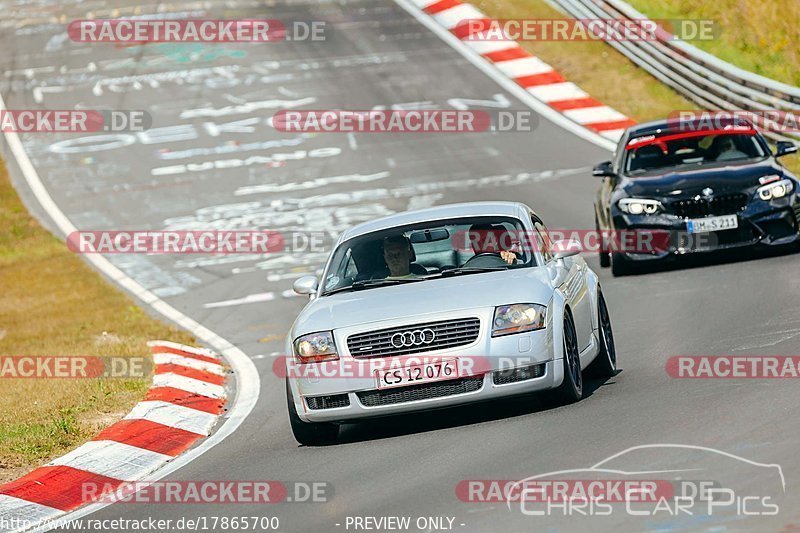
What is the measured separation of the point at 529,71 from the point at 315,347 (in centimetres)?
1980

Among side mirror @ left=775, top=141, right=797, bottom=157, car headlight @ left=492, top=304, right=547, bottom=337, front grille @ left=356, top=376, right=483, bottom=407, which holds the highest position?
car headlight @ left=492, top=304, right=547, bottom=337

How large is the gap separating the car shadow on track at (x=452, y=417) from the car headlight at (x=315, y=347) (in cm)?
65

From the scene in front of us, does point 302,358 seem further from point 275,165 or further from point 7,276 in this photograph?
point 275,165

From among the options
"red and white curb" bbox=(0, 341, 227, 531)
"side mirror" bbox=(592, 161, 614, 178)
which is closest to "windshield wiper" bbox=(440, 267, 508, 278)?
"red and white curb" bbox=(0, 341, 227, 531)

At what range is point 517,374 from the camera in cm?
938

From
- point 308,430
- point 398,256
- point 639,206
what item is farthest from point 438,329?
point 639,206

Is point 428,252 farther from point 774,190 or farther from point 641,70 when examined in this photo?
point 641,70

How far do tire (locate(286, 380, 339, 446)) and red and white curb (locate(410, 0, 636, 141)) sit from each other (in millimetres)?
15860

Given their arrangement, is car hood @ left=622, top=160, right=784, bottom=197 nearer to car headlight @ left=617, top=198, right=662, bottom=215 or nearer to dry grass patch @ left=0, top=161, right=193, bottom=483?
car headlight @ left=617, top=198, right=662, bottom=215

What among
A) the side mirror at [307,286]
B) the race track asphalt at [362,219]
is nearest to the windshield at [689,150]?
the race track asphalt at [362,219]

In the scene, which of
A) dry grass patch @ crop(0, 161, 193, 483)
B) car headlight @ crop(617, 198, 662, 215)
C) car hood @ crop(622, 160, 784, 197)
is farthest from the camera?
car headlight @ crop(617, 198, 662, 215)

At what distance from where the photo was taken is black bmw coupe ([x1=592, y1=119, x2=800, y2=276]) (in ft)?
50.3

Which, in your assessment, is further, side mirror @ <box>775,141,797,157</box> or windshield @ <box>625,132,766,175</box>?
windshield @ <box>625,132,766,175</box>

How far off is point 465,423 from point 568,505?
2757 mm
